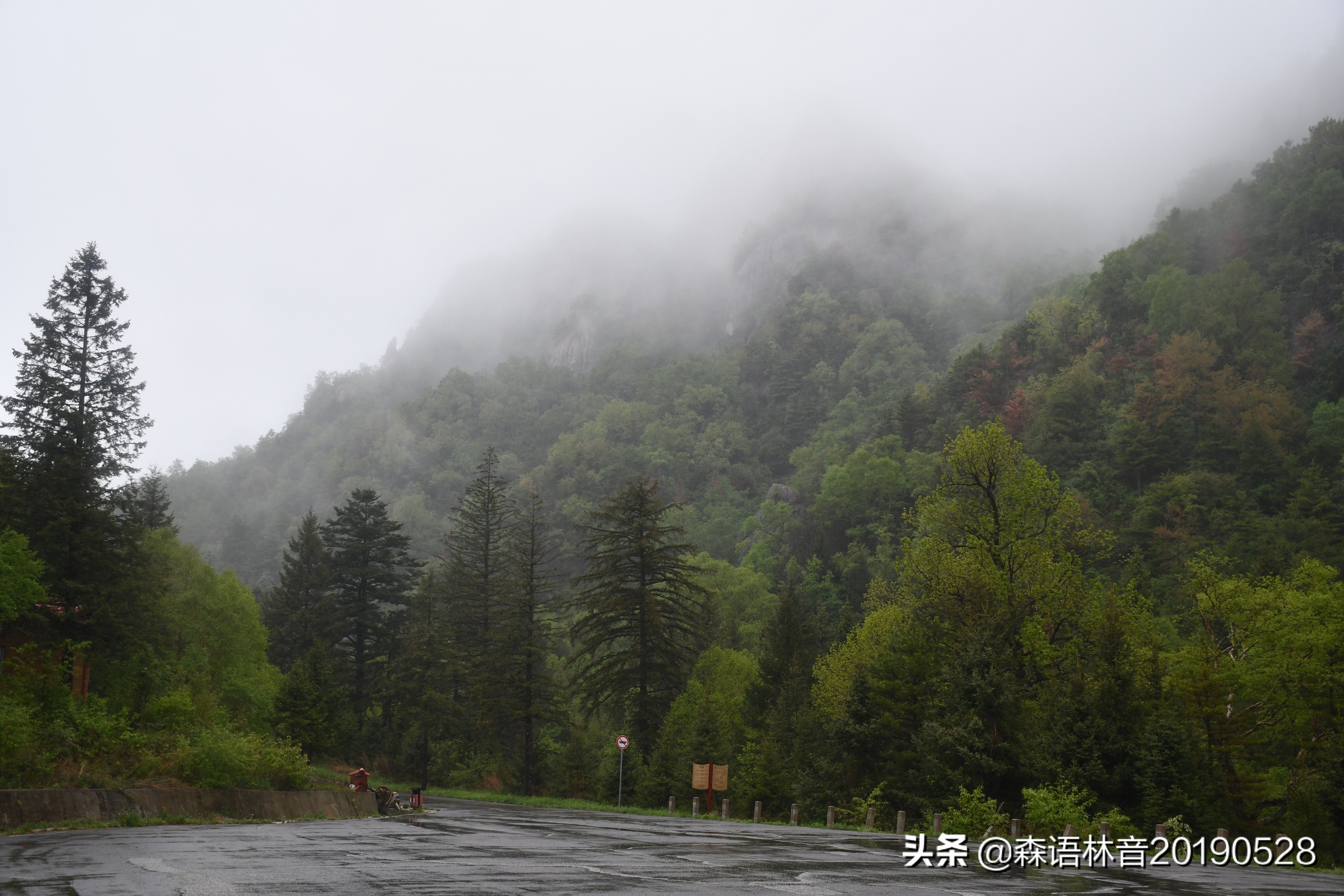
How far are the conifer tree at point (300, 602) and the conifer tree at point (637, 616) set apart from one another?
26897mm

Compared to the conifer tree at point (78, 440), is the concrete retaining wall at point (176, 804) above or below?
below

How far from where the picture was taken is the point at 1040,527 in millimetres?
36781

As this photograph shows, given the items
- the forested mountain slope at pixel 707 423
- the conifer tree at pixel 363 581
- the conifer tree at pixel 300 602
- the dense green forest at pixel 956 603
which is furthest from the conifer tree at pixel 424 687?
the forested mountain slope at pixel 707 423

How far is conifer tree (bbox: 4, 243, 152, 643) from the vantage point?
109 feet

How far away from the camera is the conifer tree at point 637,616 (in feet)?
155

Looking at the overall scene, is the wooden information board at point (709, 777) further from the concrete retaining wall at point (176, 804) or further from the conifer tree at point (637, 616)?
the concrete retaining wall at point (176, 804)

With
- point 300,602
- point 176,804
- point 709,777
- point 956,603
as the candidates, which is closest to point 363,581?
point 300,602

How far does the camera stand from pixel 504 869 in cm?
1024

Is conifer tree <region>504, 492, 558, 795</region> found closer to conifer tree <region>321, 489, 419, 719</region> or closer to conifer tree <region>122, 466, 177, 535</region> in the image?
conifer tree <region>321, 489, 419, 719</region>

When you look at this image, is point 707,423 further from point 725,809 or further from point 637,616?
point 725,809

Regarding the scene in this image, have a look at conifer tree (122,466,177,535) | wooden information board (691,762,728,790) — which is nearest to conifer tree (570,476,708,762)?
wooden information board (691,762,728,790)

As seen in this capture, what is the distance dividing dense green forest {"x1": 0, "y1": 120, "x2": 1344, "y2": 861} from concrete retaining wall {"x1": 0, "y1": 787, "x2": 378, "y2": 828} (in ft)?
5.69

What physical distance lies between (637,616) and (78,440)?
25.2 meters

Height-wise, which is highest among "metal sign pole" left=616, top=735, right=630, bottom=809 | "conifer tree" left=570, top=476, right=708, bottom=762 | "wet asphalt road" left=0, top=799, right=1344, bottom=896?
"conifer tree" left=570, top=476, right=708, bottom=762
